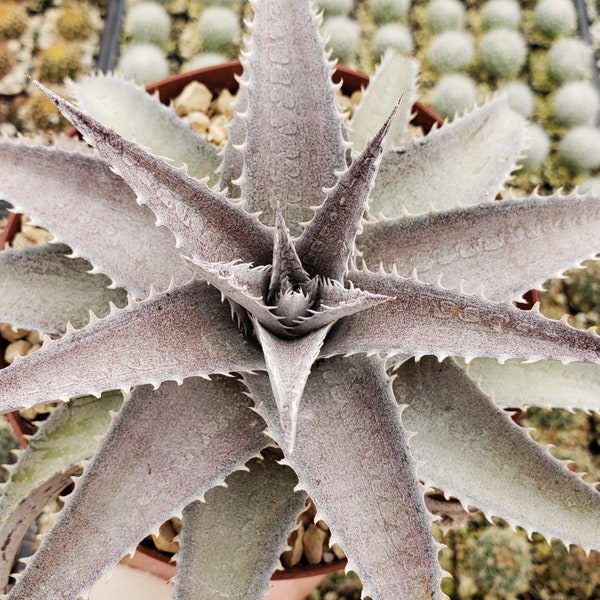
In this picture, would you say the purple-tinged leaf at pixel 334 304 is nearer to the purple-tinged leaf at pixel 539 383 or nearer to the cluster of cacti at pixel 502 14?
the purple-tinged leaf at pixel 539 383

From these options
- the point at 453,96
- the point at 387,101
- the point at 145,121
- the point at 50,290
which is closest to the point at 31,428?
the point at 50,290

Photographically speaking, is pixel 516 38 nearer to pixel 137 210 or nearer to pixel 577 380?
pixel 577 380

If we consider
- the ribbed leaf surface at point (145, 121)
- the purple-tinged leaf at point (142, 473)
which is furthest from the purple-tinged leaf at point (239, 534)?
the ribbed leaf surface at point (145, 121)

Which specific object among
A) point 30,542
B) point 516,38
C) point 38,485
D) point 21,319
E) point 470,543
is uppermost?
point 516,38

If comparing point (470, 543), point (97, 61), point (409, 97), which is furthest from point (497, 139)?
point (97, 61)

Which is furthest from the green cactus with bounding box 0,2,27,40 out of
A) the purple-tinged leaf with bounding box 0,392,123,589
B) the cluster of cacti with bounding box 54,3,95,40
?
the purple-tinged leaf with bounding box 0,392,123,589

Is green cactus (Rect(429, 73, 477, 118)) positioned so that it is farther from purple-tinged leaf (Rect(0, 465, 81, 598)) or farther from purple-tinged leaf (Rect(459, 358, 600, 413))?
purple-tinged leaf (Rect(0, 465, 81, 598))

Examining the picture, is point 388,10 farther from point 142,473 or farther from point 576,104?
point 142,473
